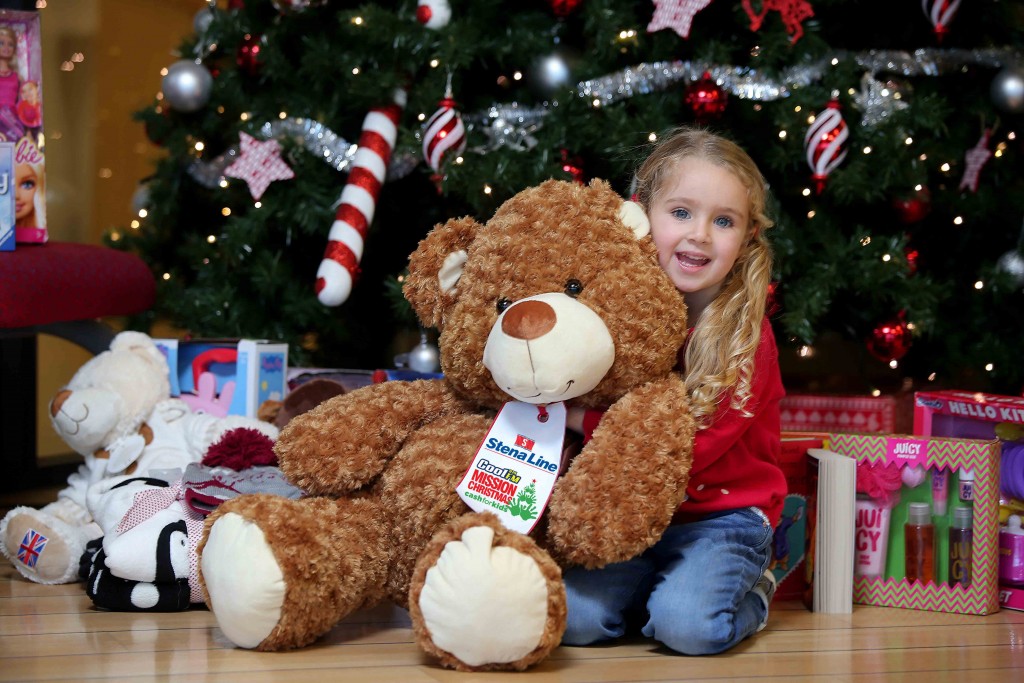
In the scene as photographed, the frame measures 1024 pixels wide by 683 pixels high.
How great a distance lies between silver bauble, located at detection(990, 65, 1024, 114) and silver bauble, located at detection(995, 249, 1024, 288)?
1.08 feet

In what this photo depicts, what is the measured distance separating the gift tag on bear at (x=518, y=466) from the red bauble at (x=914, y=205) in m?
1.34

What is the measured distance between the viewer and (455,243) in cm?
163

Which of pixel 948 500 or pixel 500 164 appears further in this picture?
pixel 500 164

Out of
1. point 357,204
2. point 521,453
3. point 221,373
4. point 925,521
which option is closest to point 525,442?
point 521,453

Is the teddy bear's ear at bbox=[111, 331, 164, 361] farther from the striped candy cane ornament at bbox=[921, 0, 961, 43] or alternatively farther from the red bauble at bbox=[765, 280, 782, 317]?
the striped candy cane ornament at bbox=[921, 0, 961, 43]

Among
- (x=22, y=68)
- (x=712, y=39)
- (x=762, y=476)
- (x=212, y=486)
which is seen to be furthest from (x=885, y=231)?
(x=22, y=68)

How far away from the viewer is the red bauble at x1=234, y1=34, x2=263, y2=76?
269 cm

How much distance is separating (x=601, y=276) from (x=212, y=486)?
679mm

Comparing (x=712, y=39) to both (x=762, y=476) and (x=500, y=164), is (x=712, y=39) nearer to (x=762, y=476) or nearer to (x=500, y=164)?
(x=500, y=164)

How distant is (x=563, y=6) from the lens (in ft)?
7.89

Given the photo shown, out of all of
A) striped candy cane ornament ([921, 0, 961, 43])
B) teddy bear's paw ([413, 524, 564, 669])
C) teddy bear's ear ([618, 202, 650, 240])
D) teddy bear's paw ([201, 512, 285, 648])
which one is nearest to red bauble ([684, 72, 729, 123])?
striped candy cane ornament ([921, 0, 961, 43])

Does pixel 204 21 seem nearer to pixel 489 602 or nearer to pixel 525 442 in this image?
pixel 525 442

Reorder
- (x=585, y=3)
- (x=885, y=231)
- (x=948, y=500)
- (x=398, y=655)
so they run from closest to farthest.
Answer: (x=398, y=655) → (x=948, y=500) → (x=585, y=3) → (x=885, y=231)

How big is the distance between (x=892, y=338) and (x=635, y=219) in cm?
117
